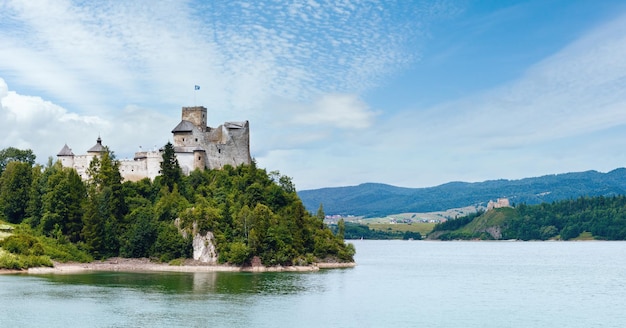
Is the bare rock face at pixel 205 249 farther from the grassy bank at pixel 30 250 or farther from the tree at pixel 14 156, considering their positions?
the tree at pixel 14 156

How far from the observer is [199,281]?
68875 millimetres

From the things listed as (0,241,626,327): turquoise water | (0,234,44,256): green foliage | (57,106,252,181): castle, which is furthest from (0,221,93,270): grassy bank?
(57,106,252,181): castle

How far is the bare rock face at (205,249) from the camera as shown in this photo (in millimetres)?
82000

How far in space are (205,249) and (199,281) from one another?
1352 centimetres

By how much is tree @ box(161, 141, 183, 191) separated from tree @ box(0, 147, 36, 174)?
29.4 m

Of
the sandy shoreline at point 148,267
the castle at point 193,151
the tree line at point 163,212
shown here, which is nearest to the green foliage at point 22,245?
the sandy shoreline at point 148,267

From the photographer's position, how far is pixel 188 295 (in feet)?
189

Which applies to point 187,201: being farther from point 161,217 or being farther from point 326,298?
point 326,298

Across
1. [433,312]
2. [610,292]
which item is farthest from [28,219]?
[610,292]

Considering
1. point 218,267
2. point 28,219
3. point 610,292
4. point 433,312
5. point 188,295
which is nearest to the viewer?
point 433,312

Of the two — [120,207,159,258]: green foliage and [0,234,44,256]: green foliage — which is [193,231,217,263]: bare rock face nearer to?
[120,207,159,258]: green foliage

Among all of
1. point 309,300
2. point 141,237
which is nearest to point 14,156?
point 141,237

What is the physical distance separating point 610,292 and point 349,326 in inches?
1315

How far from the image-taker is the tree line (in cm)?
8256
